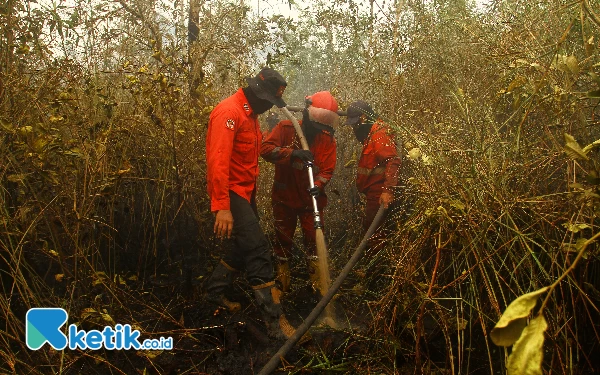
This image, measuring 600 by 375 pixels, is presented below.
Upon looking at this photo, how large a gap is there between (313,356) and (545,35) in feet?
8.62

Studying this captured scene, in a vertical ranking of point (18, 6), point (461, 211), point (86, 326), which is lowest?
point (86, 326)

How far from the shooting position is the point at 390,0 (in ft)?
24.7

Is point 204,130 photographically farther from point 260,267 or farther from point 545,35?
point 545,35

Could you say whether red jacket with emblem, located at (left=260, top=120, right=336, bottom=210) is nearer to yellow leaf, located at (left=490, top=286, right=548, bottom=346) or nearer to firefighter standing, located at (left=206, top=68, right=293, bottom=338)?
firefighter standing, located at (left=206, top=68, right=293, bottom=338)

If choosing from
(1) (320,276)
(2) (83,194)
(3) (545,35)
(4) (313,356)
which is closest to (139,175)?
(2) (83,194)

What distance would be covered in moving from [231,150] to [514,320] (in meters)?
2.59

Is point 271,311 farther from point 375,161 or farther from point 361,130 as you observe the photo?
point 361,130

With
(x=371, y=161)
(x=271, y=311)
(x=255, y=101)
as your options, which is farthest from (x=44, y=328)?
(x=371, y=161)

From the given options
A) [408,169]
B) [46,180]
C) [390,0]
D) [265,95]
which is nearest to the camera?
[46,180]

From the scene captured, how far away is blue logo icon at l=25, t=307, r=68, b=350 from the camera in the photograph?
2555 mm

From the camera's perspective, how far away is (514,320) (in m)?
0.90

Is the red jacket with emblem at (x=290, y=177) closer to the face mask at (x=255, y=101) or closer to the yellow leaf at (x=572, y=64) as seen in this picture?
the face mask at (x=255, y=101)

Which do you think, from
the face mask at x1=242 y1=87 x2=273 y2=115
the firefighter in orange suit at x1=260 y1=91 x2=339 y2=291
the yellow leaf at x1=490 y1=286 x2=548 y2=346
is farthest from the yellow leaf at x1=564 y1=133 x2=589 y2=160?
the firefighter in orange suit at x1=260 y1=91 x2=339 y2=291

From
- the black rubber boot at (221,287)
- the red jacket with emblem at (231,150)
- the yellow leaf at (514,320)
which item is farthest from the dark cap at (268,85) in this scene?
the yellow leaf at (514,320)
